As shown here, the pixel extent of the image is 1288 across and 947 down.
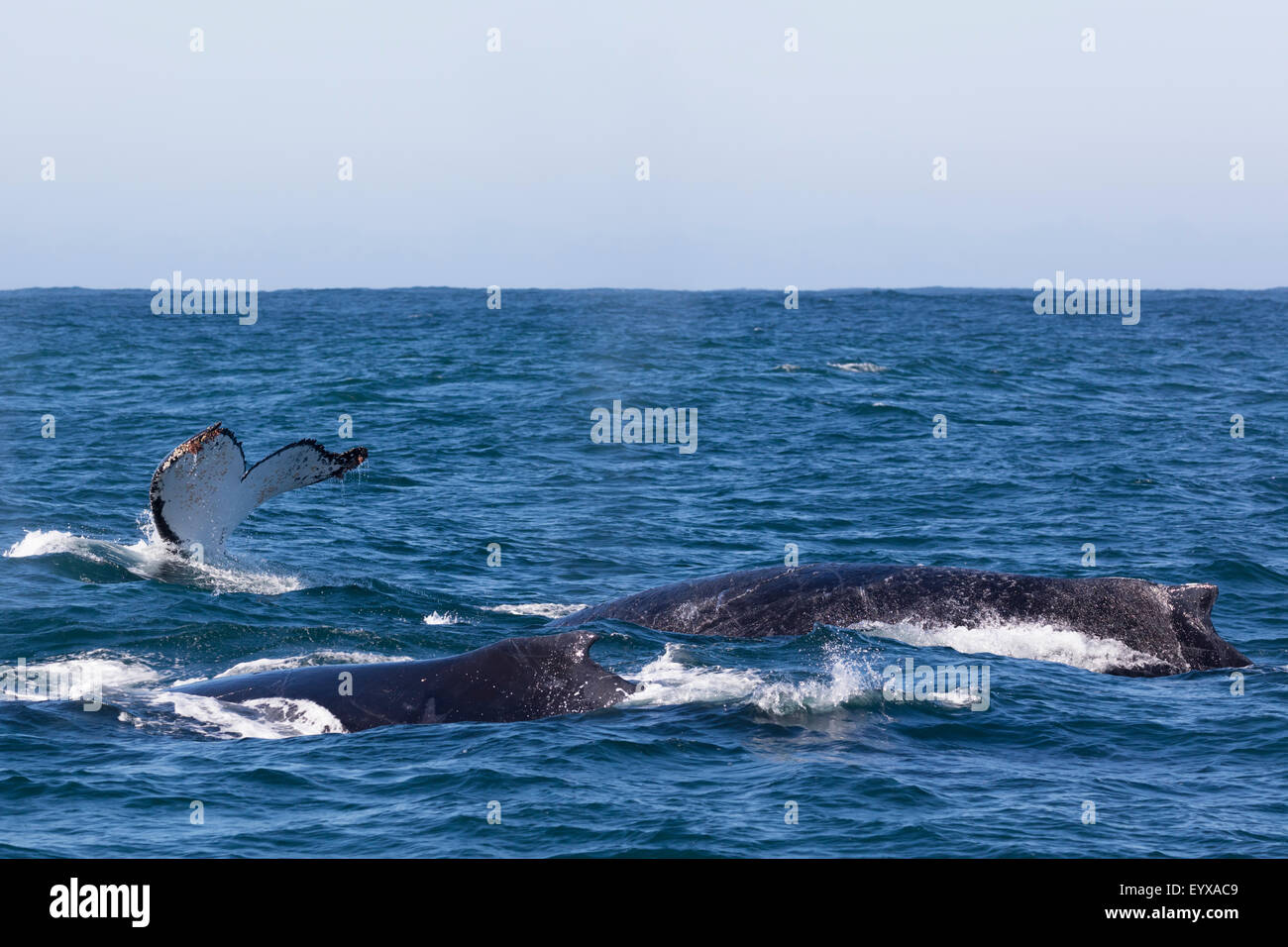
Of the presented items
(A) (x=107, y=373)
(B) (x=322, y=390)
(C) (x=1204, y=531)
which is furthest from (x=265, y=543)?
(A) (x=107, y=373)

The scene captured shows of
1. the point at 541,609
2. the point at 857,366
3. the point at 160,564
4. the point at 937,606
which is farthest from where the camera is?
the point at 857,366

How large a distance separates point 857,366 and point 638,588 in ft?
109

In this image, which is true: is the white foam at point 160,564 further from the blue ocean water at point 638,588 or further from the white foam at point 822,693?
the white foam at point 822,693

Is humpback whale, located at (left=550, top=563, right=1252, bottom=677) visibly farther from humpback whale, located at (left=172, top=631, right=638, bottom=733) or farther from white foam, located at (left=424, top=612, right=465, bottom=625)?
humpback whale, located at (left=172, top=631, right=638, bottom=733)

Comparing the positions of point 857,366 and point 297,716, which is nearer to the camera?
point 297,716

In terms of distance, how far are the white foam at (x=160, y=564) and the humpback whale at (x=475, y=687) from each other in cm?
610

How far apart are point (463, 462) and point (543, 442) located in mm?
3334

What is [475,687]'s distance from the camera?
12078 millimetres

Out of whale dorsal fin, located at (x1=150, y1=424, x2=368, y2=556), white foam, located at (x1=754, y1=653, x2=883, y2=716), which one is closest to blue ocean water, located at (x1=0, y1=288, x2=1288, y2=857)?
white foam, located at (x1=754, y1=653, x2=883, y2=716)

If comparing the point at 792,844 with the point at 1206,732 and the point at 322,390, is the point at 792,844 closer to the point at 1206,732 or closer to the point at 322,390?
the point at 1206,732

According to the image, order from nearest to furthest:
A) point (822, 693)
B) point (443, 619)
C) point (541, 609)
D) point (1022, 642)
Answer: point (822, 693), point (1022, 642), point (443, 619), point (541, 609)

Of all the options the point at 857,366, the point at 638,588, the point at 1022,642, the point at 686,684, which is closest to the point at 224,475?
the point at 638,588

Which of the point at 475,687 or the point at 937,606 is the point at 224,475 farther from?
the point at 937,606

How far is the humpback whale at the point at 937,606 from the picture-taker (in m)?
14.5
